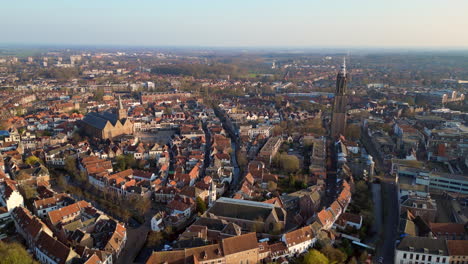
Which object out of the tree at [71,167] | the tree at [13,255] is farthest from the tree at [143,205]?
the tree at [71,167]

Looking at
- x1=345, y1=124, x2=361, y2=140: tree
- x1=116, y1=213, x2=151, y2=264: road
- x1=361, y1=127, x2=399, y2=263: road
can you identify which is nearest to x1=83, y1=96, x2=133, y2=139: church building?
x1=116, y1=213, x2=151, y2=264: road

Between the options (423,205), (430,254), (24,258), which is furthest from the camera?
(423,205)

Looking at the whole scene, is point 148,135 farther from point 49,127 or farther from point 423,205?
point 423,205

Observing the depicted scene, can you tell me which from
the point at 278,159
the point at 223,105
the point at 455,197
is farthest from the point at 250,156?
the point at 223,105

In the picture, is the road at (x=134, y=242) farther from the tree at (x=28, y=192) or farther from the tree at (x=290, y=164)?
the tree at (x=290, y=164)

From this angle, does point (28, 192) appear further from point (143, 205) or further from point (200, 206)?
point (200, 206)

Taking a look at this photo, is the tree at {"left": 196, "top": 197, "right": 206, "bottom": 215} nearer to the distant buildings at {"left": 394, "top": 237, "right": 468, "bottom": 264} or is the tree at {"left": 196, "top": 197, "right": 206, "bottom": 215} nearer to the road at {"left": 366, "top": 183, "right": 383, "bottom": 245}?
the road at {"left": 366, "top": 183, "right": 383, "bottom": 245}
